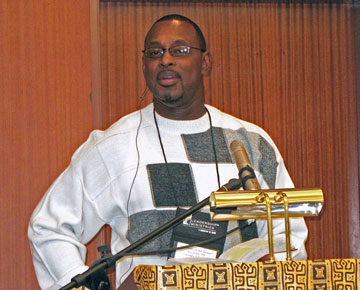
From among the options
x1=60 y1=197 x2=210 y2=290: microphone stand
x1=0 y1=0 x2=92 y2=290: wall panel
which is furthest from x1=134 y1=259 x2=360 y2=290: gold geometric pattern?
x1=0 y1=0 x2=92 y2=290: wall panel

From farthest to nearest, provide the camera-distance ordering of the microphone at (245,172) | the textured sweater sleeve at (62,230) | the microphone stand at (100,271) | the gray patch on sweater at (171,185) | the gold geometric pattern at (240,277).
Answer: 1. the gray patch on sweater at (171,185)
2. the textured sweater sleeve at (62,230)
3. the microphone at (245,172)
4. the microphone stand at (100,271)
5. the gold geometric pattern at (240,277)

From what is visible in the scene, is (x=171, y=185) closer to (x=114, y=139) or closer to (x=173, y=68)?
(x=114, y=139)

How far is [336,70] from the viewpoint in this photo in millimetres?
3773

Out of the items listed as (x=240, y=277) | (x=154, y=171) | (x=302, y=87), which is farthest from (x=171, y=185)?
(x=302, y=87)

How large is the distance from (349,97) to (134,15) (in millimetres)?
1422

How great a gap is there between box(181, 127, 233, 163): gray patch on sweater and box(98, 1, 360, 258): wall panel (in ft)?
5.13

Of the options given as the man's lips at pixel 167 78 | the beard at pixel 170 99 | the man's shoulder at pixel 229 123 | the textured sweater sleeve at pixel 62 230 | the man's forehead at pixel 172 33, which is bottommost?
the textured sweater sleeve at pixel 62 230

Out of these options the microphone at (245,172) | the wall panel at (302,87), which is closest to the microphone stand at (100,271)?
the microphone at (245,172)

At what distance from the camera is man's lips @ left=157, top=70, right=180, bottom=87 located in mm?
2025

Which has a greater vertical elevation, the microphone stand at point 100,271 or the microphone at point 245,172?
the microphone at point 245,172

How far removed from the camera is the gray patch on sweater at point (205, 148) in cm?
207

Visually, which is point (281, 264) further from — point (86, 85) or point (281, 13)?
point (281, 13)

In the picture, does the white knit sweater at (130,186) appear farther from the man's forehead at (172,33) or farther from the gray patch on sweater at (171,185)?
the man's forehead at (172,33)

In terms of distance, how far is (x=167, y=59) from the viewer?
2025mm
